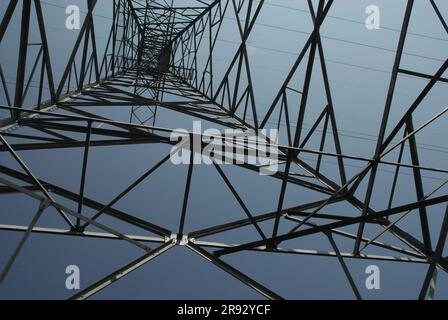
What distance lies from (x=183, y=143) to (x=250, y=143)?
318cm

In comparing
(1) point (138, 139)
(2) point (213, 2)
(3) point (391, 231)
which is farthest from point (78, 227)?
(2) point (213, 2)

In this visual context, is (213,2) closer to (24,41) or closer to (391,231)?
(24,41)

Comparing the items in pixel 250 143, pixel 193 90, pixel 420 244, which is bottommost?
pixel 420 244

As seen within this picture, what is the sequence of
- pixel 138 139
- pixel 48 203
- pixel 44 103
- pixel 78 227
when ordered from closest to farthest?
1. pixel 48 203
2. pixel 78 227
3. pixel 138 139
4. pixel 44 103

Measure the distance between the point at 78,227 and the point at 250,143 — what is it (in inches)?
181
